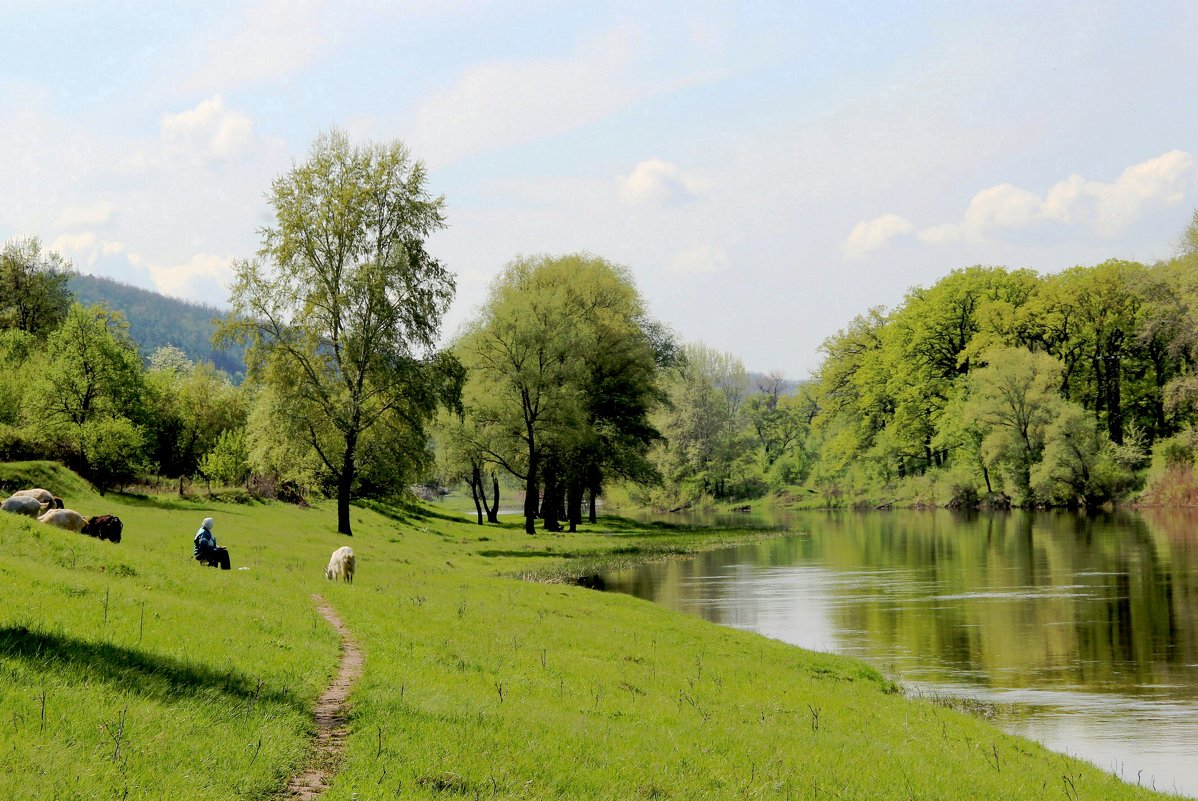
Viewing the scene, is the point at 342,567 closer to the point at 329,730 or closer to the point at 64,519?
the point at 64,519

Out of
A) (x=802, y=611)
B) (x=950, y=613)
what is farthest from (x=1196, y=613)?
(x=802, y=611)

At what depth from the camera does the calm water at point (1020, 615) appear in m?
20.6

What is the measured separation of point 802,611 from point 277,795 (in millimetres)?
29152

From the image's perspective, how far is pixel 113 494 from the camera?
47344 millimetres

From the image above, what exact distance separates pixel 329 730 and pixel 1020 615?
2813cm

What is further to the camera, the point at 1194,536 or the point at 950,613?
the point at 1194,536

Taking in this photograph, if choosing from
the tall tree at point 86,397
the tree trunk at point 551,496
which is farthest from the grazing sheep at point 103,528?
the tree trunk at point 551,496

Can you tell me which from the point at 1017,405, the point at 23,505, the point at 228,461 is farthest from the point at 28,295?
the point at 1017,405

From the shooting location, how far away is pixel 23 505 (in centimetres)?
2638

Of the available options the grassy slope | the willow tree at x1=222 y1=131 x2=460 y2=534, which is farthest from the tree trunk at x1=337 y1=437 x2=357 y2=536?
the grassy slope

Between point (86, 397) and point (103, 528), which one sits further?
point (86, 397)

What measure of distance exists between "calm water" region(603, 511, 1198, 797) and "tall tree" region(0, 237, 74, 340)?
55721 mm

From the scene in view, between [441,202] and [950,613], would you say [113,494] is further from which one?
[950,613]

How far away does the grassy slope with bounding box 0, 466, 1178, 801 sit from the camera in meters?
9.99
